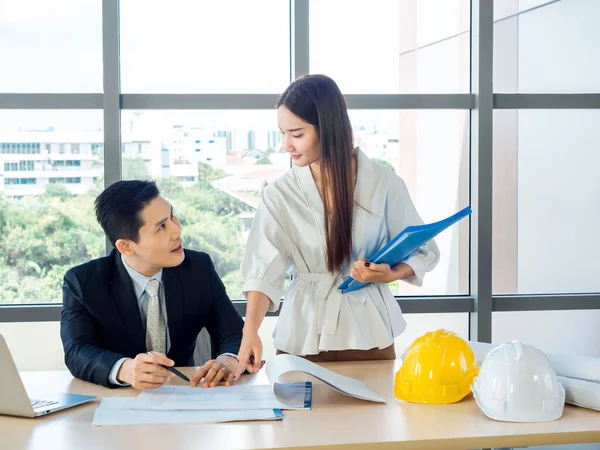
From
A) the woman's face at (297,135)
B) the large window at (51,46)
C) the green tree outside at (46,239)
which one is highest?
the large window at (51,46)

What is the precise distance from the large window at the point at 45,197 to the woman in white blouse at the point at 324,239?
4.35 ft

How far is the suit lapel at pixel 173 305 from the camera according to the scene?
2084mm

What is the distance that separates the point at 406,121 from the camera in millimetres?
3396

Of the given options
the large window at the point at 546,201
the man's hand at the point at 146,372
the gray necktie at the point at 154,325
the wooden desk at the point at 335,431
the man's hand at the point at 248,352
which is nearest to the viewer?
the wooden desk at the point at 335,431

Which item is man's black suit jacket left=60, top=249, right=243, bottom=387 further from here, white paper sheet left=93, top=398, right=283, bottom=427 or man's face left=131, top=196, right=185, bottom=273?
white paper sheet left=93, top=398, right=283, bottom=427

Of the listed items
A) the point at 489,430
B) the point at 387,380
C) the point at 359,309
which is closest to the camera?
the point at 489,430

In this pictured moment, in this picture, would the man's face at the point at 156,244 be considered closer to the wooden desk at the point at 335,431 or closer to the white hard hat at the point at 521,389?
the wooden desk at the point at 335,431

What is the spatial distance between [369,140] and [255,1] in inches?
Result: 32.2

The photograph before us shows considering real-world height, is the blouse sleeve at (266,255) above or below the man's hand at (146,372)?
above

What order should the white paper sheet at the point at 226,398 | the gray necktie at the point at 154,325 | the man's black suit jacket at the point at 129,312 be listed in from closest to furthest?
the white paper sheet at the point at 226,398 < the man's black suit jacket at the point at 129,312 < the gray necktie at the point at 154,325

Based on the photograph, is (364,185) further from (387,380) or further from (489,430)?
(489,430)

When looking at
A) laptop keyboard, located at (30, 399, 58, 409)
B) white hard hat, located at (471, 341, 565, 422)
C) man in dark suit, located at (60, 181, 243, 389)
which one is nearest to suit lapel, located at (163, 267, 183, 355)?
man in dark suit, located at (60, 181, 243, 389)

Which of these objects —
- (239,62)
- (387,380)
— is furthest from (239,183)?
(387,380)

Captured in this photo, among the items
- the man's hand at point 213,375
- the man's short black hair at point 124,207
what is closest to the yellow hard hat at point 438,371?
the man's hand at point 213,375
